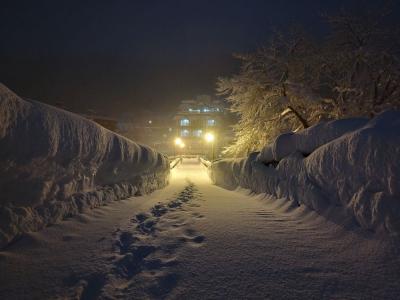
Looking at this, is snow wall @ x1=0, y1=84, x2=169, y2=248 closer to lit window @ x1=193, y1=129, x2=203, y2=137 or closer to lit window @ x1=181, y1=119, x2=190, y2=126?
lit window @ x1=193, y1=129, x2=203, y2=137

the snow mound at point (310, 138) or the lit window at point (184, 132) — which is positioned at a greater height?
the lit window at point (184, 132)

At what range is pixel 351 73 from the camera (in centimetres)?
980

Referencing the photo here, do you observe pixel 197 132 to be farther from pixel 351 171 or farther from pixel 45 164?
pixel 351 171

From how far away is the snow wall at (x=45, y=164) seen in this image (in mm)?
2648

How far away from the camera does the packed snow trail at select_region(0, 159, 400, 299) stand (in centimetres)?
194

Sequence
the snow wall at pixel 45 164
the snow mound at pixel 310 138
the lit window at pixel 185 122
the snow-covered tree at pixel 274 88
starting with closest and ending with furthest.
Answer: the snow wall at pixel 45 164 < the snow mound at pixel 310 138 < the snow-covered tree at pixel 274 88 < the lit window at pixel 185 122

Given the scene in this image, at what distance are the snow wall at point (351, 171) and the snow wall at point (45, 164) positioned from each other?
415 centimetres

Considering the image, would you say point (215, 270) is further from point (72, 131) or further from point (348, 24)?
point (348, 24)

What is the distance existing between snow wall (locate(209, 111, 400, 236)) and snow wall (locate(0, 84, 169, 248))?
163 inches

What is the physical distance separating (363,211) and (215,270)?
198 centimetres

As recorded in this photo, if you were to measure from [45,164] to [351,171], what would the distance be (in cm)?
432

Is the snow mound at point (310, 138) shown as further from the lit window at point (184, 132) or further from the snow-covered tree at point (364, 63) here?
the lit window at point (184, 132)

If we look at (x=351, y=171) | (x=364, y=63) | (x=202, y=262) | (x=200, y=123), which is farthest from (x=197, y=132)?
(x=202, y=262)

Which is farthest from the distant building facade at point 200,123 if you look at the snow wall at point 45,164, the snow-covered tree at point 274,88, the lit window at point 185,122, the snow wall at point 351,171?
the snow wall at point 45,164
